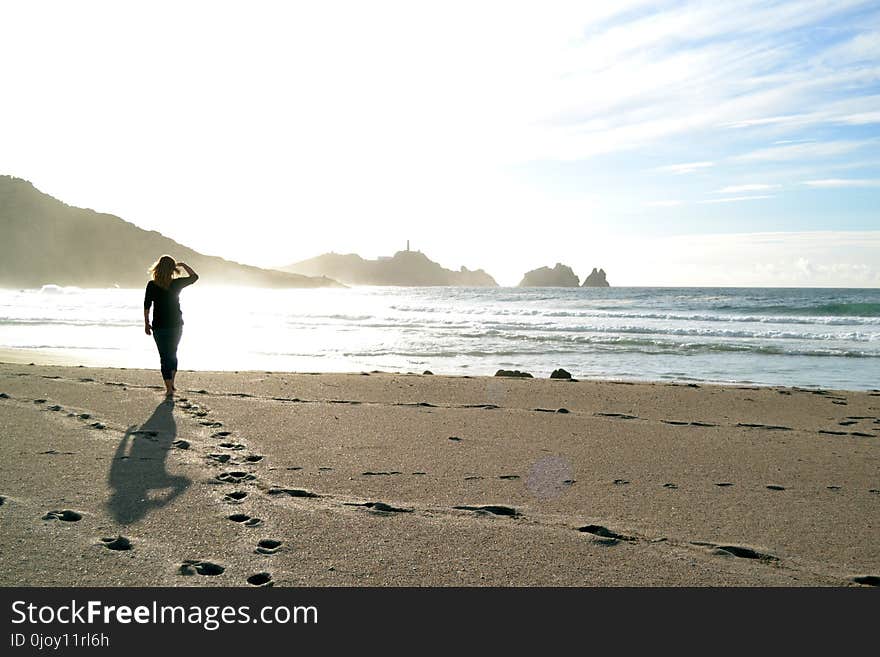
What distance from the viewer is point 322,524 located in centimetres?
356

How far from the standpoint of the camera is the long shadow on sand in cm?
375

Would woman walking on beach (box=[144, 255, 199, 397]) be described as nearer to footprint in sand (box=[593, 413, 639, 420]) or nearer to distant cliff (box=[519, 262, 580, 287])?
footprint in sand (box=[593, 413, 639, 420])

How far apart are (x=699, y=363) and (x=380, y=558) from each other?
12.9m

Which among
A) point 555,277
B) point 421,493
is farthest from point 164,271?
point 555,277

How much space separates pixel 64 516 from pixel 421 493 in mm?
2009

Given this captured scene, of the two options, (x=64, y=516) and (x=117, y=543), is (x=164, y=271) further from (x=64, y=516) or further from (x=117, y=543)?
(x=117, y=543)

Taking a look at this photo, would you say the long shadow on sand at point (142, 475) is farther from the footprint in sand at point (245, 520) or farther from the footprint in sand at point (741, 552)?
the footprint in sand at point (741, 552)

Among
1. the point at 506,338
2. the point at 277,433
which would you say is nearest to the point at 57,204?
the point at 506,338

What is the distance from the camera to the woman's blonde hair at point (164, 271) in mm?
7746

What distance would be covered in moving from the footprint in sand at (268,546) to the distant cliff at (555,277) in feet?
502

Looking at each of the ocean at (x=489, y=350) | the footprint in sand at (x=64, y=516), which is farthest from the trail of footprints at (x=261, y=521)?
the ocean at (x=489, y=350)

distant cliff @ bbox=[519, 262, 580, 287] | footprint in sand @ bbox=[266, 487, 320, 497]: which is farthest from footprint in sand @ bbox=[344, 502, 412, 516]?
distant cliff @ bbox=[519, 262, 580, 287]

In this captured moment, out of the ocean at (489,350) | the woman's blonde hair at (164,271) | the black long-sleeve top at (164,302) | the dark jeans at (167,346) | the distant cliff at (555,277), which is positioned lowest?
the ocean at (489,350)
